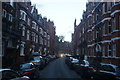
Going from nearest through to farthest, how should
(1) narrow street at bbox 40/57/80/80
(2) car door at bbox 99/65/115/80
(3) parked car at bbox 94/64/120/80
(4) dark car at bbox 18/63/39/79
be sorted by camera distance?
(3) parked car at bbox 94/64/120/80
(4) dark car at bbox 18/63/39/79
(2) car door at bbox 99/65/115/80
(1) narrow street at bbox 40/57/80/80

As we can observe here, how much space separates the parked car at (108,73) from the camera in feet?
37.6

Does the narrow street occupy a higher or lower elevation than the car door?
lower

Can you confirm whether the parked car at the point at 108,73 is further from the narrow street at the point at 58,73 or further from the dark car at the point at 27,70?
the dark car at the point at 27,70

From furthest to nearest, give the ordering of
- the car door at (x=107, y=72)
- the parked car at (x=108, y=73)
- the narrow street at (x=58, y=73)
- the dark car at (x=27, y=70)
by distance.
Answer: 1. the narrow street at (x=58, y=73)
2. the car door at (x=107, y=72)
3. the dark car at (x=27, y=70)
4. the parked car at (x=108, y=73)

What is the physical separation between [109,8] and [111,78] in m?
14.3

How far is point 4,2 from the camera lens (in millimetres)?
21453

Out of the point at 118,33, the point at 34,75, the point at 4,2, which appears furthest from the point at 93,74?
the point at 4,2

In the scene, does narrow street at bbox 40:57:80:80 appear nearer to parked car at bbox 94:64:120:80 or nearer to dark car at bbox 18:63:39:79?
parked car at bbox 94:64:120:80

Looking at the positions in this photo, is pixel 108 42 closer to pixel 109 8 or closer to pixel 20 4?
pixel 109 8

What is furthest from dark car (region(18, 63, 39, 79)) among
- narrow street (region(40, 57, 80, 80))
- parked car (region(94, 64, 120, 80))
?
parked car (region(94, 64, 120, 80))

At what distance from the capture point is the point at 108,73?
12.0 metres

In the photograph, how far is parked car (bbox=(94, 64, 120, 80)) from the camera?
11.5 metres

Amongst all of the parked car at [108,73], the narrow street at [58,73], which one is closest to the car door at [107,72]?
the parked car at [108,73]

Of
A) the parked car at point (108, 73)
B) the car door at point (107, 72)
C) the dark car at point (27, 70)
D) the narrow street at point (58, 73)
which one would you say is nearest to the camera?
the parked car at point (108, 73)
